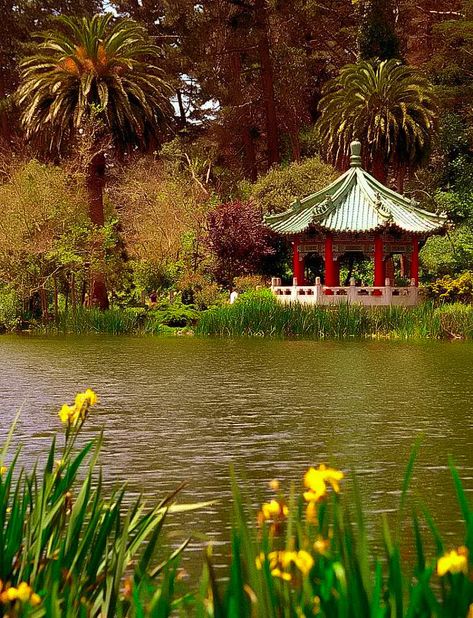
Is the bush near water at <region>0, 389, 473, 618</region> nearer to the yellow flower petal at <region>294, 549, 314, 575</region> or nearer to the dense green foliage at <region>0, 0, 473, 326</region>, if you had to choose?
the yellow flower petal at <region>294, 549, 314, 575</region>


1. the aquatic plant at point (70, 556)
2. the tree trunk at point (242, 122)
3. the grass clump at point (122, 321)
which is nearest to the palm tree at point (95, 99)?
the grass clump at point (122, 321)

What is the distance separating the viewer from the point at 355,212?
36.9m

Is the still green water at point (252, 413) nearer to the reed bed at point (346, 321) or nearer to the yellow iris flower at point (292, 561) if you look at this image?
the yellow iris flower at point (292, 561)

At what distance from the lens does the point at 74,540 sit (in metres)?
3.79

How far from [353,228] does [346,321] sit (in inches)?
250

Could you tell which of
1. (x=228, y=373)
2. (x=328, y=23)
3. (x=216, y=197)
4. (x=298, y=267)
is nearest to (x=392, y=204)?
(x=298, y=267)

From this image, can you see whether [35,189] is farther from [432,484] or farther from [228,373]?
[432,484]

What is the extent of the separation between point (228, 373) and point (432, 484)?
11059 millimetres

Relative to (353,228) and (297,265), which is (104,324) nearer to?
(297,265)

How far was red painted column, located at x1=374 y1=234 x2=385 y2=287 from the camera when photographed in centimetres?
3634

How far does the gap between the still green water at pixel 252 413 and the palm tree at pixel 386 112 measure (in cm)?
1513

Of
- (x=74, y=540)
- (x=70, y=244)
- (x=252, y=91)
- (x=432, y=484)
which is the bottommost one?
(x=432, y=484)

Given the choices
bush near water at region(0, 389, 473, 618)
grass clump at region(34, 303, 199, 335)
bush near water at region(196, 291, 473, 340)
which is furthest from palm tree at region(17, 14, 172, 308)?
bush near water at region(0, 389, 473, 618)

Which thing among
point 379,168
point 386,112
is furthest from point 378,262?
point 379,168
